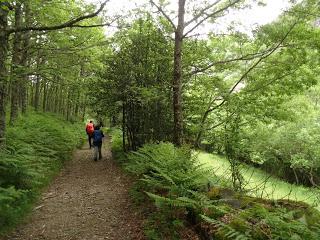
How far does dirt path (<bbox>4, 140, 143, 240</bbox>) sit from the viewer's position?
266 inches

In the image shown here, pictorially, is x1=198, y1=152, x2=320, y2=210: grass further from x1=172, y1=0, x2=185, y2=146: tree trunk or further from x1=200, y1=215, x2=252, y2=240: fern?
x1=200, y1=215, x2=252, y2=240: fern

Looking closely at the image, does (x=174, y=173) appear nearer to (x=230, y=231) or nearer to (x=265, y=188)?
(x=230, y=231)

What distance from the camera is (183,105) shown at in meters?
12.7

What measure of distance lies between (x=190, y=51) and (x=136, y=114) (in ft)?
11.9

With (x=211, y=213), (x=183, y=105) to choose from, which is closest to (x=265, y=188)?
(x=183, y=105)

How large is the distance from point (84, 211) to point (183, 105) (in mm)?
5990

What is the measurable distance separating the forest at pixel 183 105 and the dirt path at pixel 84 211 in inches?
14.8

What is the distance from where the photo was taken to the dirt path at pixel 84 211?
6.75 meters

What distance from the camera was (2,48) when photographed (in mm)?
8312

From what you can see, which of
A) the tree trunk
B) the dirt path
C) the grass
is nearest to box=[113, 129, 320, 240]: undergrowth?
the grass

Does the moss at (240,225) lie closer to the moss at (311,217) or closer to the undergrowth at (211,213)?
the undergrowth at (211,213)

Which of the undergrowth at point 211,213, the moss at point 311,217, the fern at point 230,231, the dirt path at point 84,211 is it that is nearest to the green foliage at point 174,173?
the undergrowth at point 211,213

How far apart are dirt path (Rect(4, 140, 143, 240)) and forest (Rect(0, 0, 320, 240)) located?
0.37m

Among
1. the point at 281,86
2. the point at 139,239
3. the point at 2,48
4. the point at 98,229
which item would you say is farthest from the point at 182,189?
the point at 281,86
